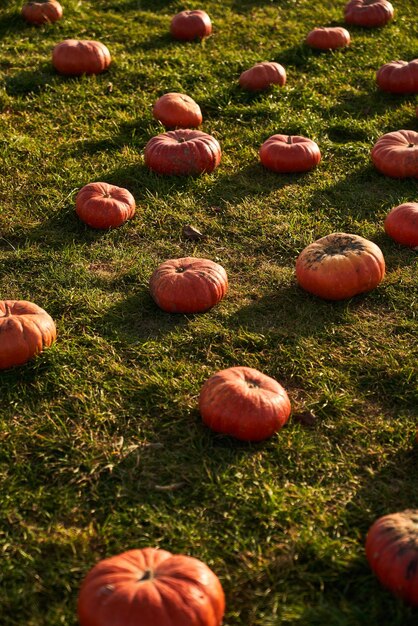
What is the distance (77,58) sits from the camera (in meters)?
8.91

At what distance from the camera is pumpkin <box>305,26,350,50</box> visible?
9.70 m

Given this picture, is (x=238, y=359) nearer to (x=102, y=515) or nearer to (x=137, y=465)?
(x=137, y=465)

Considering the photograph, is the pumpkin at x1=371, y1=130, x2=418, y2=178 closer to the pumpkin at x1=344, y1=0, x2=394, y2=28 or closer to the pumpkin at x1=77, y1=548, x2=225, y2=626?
the pumpkin at x1=344, y1=0, x2=394, y2=28

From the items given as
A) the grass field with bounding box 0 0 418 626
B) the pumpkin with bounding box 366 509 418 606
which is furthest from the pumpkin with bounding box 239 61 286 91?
the pumpkin with bounding box 366 509 418 606

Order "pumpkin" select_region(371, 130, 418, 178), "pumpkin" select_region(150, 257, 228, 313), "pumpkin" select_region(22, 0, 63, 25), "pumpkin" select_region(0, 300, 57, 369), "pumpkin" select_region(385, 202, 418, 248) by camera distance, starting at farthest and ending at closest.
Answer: "pumpkin" select_region(22, 0, 63, 25) → "pumpkin" select_region(371, 130, 418, 178) → "pumpkin" select_region(385, 202, 418, 248) → "pumpkin" select_region(150, 257, 228, 313) → "pumpkin" select_region(0, 300, 57, 369)

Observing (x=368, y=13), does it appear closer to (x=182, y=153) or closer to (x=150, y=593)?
(x=182, y=153)

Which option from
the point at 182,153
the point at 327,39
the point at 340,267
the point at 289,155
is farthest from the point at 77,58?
the point at 340,267

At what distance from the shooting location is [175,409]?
474 cm

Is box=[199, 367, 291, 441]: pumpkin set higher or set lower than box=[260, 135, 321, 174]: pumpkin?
higher

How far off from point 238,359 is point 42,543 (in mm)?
1752

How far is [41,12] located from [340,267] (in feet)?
20.8

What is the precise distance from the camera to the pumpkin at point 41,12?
33.0ft

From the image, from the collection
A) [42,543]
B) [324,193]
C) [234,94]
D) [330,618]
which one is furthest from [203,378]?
[234,94]

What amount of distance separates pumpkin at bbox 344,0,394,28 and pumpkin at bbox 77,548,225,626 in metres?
8.33
